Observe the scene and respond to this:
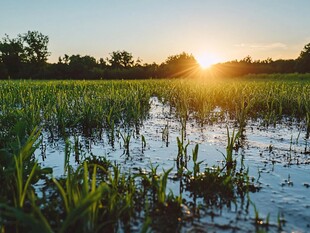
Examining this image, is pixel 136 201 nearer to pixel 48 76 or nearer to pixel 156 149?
pixel 156 149

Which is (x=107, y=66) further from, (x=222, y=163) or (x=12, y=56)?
(x=222, y=163)

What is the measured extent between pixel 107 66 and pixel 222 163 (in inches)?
2789

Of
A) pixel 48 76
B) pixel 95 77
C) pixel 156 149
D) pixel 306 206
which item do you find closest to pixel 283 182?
pixel 306 206

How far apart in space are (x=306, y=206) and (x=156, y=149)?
2.40 m

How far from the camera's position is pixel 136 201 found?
266cm

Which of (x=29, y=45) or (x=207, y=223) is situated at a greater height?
(x=29, y=45)

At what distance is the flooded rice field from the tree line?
27.4m

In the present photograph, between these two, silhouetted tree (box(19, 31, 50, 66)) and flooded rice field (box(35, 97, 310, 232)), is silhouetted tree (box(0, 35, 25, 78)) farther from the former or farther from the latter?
flooded rice field (box(35, 97, 310, 232))

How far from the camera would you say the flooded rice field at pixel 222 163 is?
240 cm

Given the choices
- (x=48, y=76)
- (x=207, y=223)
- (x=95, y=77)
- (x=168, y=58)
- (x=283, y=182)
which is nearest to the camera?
(x=207, y=223)

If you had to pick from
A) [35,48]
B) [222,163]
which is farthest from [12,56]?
[222,163]

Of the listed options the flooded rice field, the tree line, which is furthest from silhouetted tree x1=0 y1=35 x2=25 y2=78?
the flooded rice field

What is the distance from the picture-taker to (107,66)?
238 ft

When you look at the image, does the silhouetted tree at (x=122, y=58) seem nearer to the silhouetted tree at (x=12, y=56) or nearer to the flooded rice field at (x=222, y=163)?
the silhouetted tree at (x=12, y=56)
